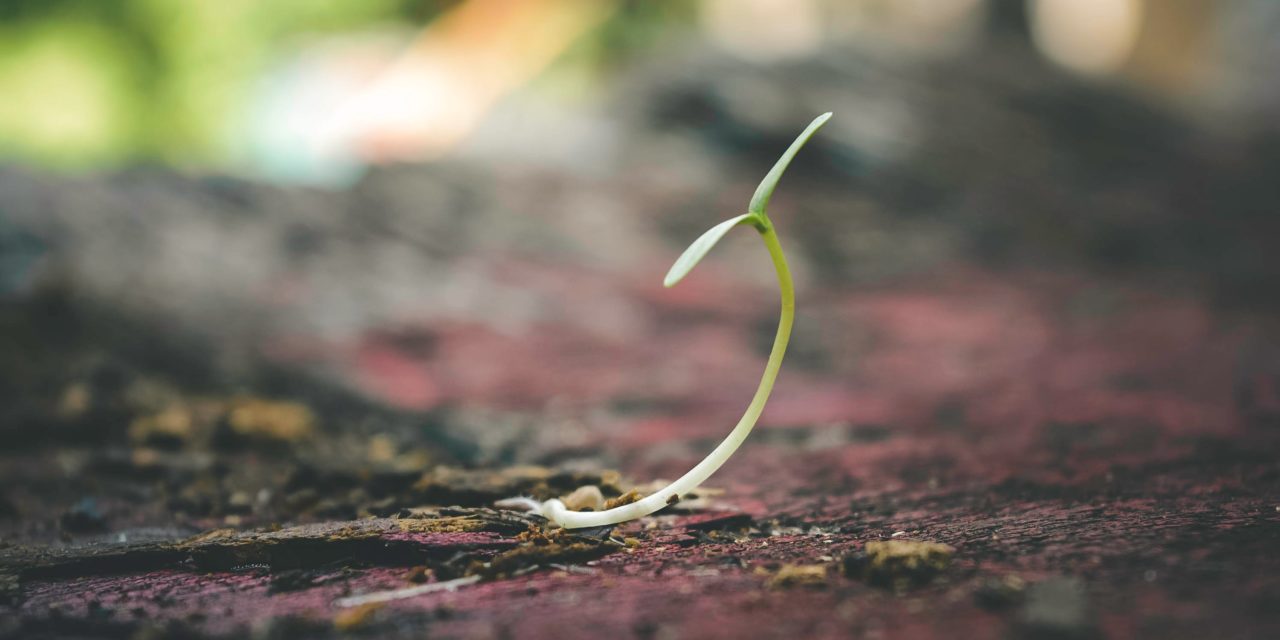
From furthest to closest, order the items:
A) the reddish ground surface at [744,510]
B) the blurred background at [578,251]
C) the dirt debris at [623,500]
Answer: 1. the blurred background at [578,251]
2. the dirt debris at [623,500]
3. the reddish ground surface at [744,510]

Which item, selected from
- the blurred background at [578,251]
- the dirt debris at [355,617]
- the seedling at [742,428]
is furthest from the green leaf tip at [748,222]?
the blurred background at [578,251]

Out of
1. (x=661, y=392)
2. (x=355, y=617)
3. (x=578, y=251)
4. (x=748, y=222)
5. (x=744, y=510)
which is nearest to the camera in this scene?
(x=355, y=617)

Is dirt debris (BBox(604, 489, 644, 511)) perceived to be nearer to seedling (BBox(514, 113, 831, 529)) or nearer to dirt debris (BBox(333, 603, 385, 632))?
seedling (BBox(514, 113, 831, 529))

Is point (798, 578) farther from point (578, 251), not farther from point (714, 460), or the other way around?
point (578, 251)

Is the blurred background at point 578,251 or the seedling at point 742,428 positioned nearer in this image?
the seedling at point 742,428

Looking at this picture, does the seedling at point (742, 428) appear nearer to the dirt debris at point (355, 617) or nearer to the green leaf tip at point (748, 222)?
the green leaf tip at point (748, 222)

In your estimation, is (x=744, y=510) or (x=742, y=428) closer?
(x=742, y=428)

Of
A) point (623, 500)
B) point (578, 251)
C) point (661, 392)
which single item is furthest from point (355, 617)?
point (578, 251)

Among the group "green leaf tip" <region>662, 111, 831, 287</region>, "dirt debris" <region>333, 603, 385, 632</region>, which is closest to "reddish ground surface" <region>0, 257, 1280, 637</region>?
"dirt debris" <region>333, 603, 385, 632</region>
